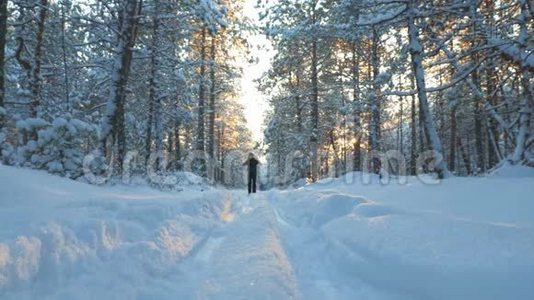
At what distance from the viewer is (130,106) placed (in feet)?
61.7

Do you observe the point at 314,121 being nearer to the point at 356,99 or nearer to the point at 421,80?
the point at 356,99

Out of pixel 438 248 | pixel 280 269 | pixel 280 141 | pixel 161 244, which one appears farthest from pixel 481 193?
pixel 280 141

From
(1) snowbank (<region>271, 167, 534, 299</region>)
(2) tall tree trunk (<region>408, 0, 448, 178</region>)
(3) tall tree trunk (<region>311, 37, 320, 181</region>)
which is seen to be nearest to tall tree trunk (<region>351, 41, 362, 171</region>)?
(3) tall tree trunk (<region>311, 37, 320, 181</region>)

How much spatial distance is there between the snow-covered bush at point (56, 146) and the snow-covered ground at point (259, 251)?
1902 mm

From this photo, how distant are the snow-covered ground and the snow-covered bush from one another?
6.24 feet

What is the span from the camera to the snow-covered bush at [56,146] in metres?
7.77

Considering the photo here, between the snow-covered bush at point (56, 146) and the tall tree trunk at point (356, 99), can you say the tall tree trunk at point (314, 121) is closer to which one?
the tall tree trunk at point (356, 99)

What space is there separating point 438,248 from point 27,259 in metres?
3.24

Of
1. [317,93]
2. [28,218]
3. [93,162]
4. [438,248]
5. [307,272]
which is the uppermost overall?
[317,93]

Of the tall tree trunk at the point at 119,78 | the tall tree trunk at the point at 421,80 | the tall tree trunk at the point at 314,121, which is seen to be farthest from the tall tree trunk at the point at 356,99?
the tall tree trunk at the point at 119,78

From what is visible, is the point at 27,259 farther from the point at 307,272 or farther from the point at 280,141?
the point at 280,141

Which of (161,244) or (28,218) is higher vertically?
(28,218)

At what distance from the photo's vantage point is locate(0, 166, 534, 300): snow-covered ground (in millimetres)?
2926

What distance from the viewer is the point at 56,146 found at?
8.05m
